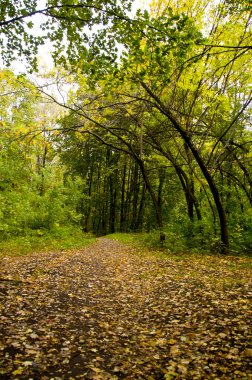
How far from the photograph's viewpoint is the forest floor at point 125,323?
3.93m

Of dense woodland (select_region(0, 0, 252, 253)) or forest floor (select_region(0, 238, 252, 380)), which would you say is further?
dense woodland (select_region(0, 0, 252, 253))

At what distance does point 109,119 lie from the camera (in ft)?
49.6

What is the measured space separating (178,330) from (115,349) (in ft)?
4.09

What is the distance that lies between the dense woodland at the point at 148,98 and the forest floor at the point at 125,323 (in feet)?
16.0

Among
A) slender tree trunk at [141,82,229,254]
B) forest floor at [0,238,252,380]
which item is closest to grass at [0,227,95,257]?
forest floor at [0,238,252,380]

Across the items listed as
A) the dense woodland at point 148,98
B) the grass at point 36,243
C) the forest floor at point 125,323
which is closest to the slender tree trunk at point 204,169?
the dense woodland at point 148,98

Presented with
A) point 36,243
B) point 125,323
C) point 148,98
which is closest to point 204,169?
point 148,98

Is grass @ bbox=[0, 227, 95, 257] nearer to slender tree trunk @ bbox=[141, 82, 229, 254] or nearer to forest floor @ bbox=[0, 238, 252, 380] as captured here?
forest floor @ bbox=[0, 238, 252, 380]

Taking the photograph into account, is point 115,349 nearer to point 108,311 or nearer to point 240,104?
point 108,311

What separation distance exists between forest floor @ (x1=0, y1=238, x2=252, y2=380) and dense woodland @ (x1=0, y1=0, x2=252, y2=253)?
489cm

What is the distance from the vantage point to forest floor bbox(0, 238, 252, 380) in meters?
3.93

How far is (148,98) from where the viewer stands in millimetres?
13281

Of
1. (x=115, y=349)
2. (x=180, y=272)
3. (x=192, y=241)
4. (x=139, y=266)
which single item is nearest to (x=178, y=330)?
(x=115, y=349)

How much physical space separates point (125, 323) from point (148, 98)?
402 inches
